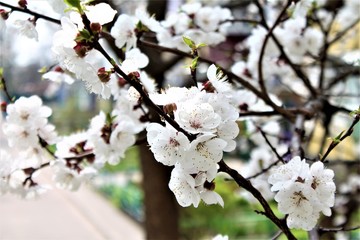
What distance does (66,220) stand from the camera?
16.7ft

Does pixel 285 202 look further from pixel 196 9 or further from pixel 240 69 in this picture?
pixel 240 69

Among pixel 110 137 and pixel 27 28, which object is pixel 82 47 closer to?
pixel 27 28

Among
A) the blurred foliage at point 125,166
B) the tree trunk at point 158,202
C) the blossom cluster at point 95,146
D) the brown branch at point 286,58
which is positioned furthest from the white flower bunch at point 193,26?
the blurred foliage at point 125,166

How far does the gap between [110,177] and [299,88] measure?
3.88 metres

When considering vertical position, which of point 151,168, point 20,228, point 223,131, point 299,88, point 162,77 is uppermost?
point 223,131

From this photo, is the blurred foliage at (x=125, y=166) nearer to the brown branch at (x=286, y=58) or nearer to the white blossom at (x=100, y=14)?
the brown branch at (x=286, y=58)

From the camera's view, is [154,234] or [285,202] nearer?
[285,202]

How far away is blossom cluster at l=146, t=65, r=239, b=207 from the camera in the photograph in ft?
2.13

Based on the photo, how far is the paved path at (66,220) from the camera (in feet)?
14.7

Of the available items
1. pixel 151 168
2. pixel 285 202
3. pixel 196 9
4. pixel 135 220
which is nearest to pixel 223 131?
pixel 285 202

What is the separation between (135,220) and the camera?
16.1ft

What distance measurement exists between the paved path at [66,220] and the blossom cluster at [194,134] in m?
3.65

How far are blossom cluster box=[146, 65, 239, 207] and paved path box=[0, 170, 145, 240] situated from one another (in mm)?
3650

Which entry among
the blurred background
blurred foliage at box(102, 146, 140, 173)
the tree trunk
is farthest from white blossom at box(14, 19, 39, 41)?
blurred foliage at box(102, 146, 140, 173)
